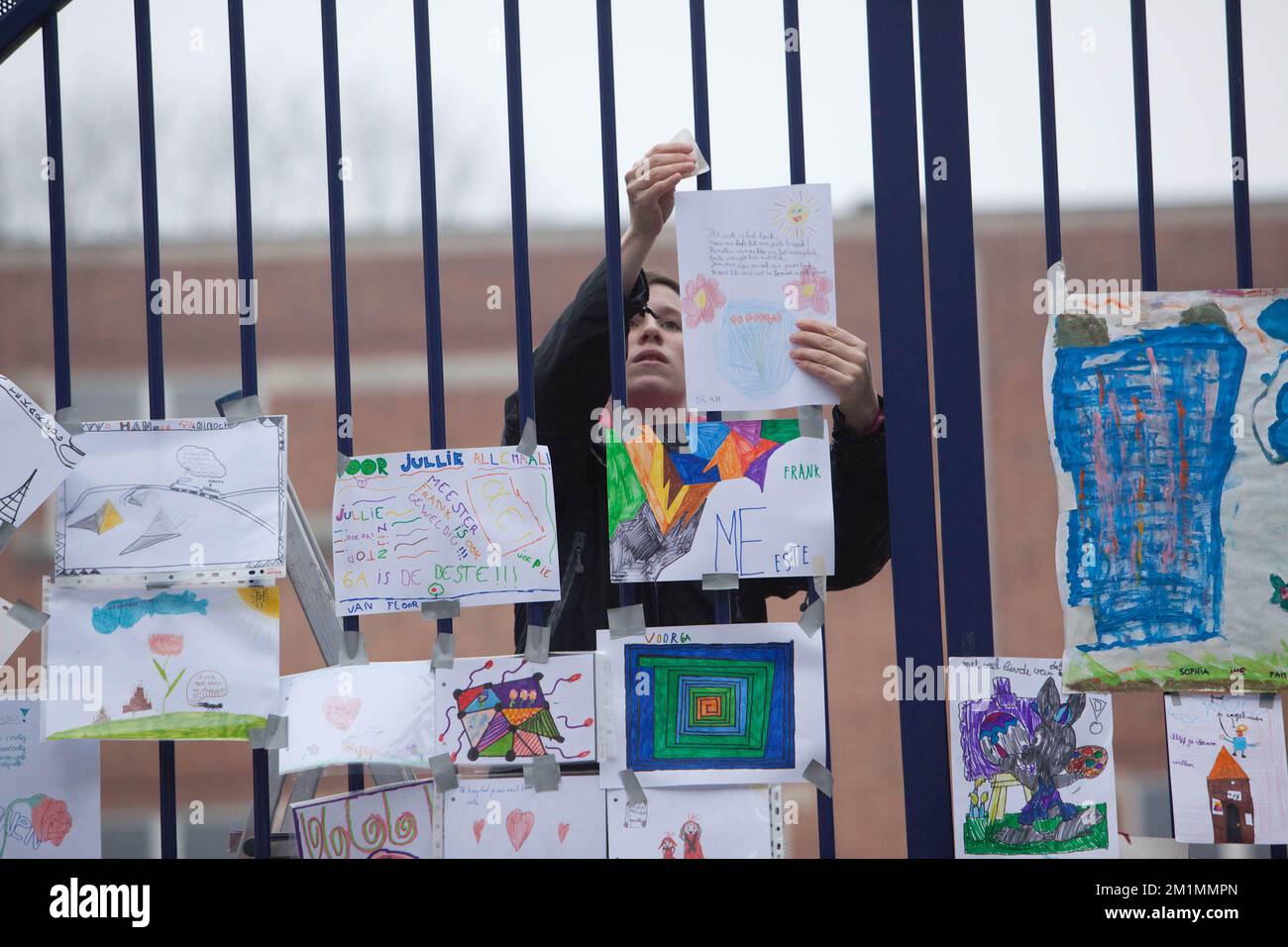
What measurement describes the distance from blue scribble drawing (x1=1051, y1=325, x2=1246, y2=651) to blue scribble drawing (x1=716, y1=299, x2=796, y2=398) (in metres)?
0.57

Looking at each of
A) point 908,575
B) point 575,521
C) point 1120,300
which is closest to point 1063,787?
point 908,575

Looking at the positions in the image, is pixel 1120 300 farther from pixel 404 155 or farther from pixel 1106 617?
pixel 404 155

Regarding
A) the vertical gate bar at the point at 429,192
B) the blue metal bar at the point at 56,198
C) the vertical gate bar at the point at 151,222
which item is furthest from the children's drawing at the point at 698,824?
the blue metal bar at the point at 56,198

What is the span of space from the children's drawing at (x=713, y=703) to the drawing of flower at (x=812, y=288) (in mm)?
585

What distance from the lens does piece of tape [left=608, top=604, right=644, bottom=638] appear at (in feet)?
7.06

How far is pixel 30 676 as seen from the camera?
2230 millimetres

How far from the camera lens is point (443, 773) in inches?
84.4

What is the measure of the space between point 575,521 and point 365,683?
51 centimetres

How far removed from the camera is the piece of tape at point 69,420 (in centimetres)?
219

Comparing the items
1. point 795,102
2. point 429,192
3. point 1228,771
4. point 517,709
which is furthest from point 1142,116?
point 517,709

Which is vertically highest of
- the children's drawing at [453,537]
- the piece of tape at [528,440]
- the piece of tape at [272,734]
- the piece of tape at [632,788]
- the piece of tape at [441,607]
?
the piece of tape at [528,440]

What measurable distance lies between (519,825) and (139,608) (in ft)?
2.69

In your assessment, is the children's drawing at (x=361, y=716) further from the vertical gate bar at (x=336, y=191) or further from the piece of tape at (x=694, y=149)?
the piece of tape at (x=694, y=149)

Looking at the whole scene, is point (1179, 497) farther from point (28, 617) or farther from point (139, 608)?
point (28, 617)
